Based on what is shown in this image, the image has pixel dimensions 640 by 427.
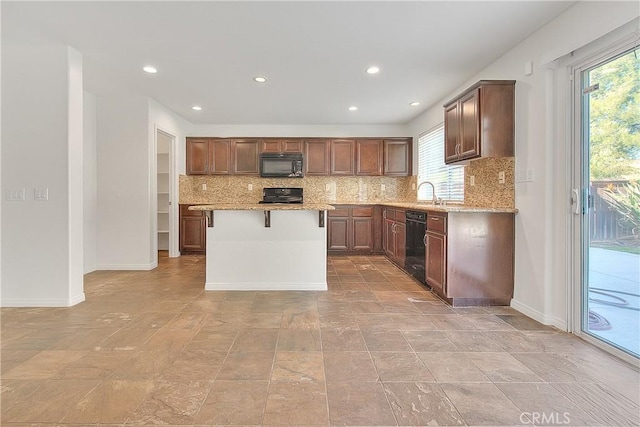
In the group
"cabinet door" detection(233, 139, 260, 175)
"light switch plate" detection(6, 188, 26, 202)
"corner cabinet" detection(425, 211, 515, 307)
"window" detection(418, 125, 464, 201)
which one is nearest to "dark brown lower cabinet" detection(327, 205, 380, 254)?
"window" detection(418, 125, 464, 201)

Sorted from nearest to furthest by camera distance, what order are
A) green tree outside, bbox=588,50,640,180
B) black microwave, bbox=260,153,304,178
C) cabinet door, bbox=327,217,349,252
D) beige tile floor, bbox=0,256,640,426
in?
beige tile floor, bbox=0,256,640,426 < green tree outside, bbox=588,50,640,180 < cabinet door, bbox=327,217,349,252 < black microwave, bbox=260,153,304,178

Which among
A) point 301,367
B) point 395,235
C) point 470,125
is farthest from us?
point 395,235

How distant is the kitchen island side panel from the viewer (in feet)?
11.5

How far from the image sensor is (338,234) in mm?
5676

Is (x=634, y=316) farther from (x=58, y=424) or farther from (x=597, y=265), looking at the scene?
(x=58, y=424)

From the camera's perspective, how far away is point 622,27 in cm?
198

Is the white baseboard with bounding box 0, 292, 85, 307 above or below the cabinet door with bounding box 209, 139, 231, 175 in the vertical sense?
below

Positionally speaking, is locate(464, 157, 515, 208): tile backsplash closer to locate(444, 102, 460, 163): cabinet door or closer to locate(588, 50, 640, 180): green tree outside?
locate(444, 102, 460, 163): cabinet door

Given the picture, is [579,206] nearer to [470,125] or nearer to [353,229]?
[470,125]

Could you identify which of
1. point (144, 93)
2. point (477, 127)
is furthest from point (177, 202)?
point (477, 127)

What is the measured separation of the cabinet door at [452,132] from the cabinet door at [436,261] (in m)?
0.95

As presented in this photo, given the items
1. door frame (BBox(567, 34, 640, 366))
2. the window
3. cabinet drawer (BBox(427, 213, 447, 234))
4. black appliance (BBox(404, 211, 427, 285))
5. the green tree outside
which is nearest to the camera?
the green tree outside

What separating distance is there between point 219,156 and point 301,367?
191 inches

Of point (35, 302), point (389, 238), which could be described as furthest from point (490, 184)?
point (35, 302)
